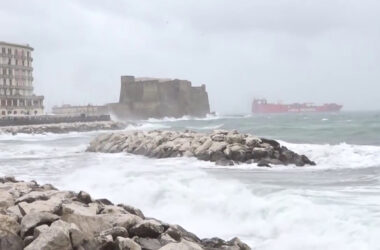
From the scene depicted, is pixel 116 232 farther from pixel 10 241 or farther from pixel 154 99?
pixel 154 99

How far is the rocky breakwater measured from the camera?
16.5 m

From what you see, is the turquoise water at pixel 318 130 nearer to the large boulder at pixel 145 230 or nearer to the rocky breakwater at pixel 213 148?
the rocky breakwater at pixel 213 148

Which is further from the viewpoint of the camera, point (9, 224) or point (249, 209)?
point (249, 209)

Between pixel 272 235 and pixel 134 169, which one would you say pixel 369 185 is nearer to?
pixel 272 235

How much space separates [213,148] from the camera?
57.4ft

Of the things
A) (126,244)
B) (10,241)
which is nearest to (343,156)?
(126,244)

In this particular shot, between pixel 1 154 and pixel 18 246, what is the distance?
60.7 feet

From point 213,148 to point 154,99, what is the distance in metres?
77.8

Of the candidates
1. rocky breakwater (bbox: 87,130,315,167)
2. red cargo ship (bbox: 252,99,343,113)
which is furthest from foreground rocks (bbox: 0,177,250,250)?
red cargo ship (bbox: 252,99,343,113)

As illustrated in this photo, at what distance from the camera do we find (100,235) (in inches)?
220

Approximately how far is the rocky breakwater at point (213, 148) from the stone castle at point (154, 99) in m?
68.7

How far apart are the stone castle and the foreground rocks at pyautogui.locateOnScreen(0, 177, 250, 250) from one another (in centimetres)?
8409

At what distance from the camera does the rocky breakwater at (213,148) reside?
1647 centimetres

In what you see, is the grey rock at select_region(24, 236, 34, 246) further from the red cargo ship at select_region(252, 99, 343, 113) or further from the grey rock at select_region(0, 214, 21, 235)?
the red cargo ship at select_region(252, 99, 343, 113)
